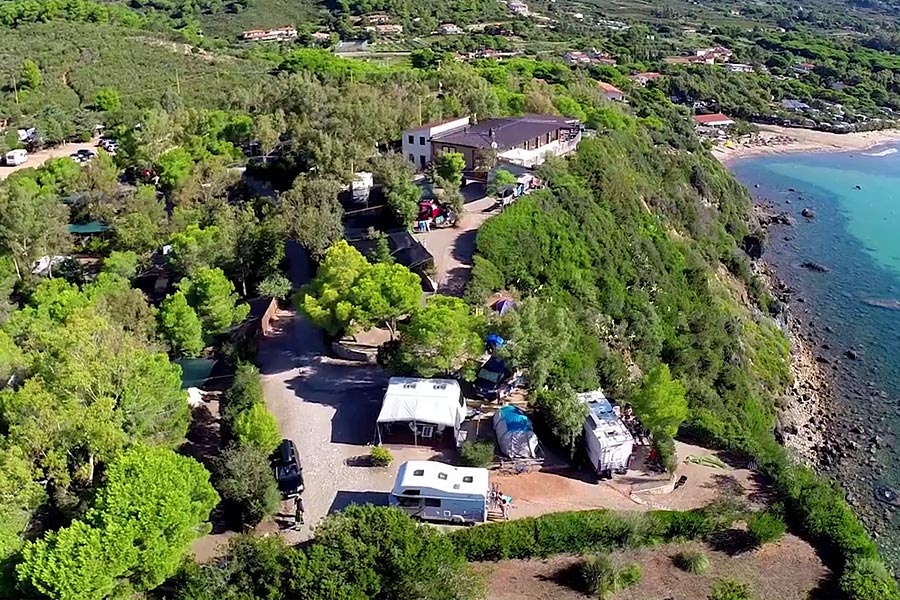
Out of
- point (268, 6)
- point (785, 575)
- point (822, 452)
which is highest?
point (268, 6)

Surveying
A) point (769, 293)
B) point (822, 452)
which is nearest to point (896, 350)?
point (769, 293)

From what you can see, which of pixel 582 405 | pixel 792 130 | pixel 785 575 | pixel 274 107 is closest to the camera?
pixel 785 575

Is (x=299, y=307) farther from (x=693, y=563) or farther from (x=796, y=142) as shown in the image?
(x=796, y=142)

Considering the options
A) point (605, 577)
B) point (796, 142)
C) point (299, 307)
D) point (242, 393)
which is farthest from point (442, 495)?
point (796, 142)

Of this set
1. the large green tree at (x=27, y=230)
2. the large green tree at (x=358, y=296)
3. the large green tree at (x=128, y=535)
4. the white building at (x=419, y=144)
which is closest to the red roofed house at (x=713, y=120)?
the white building at (x=419, y=144)

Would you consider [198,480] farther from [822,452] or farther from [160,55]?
[160,55]
